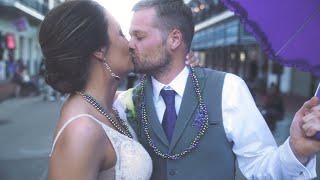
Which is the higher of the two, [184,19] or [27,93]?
[184,19]

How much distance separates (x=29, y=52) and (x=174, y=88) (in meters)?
33.5

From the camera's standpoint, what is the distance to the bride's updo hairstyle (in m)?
2.08

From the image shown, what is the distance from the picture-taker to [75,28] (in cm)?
208

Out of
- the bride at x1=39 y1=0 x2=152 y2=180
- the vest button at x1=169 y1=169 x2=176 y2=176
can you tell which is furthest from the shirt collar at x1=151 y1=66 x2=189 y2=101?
the vest button at x1=169 y1=169 x2=176 y2=176

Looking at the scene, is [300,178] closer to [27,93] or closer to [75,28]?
[75,28]

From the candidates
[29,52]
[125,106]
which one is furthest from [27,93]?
[125,106]

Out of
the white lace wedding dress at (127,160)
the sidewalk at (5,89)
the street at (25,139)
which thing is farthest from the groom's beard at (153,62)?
the sidewalk at (5,89)

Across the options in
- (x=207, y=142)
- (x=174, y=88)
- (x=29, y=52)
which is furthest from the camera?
(x=29, y=52)

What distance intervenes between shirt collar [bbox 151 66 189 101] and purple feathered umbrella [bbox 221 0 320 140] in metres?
0.51

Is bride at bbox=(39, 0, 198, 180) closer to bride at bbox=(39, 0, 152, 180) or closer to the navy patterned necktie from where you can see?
bride at bbox=(39, 0, 152, 180)

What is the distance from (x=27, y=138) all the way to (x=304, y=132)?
30.9 feet

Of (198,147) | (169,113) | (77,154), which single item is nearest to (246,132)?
(198,147)

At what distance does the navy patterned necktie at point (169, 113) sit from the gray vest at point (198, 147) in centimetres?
4

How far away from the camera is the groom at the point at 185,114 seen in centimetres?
241
